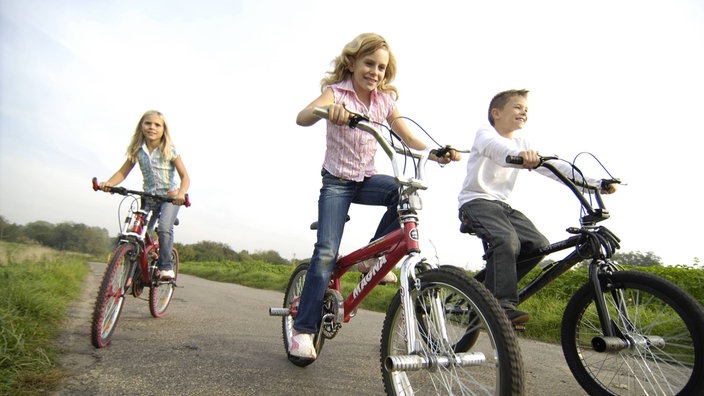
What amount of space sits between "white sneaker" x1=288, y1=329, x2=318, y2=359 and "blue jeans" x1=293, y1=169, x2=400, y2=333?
6 centimetres

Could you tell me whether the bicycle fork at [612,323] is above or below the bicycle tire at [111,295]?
above

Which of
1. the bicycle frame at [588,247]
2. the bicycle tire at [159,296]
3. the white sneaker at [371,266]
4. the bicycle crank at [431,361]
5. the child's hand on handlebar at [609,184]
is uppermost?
the child's hand on handlebar at [609,184]

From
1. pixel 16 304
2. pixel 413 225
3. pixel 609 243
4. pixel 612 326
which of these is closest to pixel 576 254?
pixel 609 243

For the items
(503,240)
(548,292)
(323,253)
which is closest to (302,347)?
(323,253)

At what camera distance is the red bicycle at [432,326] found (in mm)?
1673

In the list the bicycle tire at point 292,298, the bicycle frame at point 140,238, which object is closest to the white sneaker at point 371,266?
the bicycle tire at point 292,298

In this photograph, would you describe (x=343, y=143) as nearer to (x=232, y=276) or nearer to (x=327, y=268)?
(x=327, y=268)

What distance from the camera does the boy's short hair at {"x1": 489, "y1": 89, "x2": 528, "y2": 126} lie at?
3377 millimetres

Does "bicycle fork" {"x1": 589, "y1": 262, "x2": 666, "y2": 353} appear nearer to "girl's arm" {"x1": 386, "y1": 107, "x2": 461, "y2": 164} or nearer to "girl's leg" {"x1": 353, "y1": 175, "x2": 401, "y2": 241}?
"girl's leg" {"x1": 353, "y1": 175, "x2": 401, "y2": 241}

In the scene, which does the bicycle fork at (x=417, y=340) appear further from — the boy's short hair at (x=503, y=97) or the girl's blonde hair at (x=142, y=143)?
the girl's blonde hair at (x=142, y=143)

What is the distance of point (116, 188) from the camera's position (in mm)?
4070

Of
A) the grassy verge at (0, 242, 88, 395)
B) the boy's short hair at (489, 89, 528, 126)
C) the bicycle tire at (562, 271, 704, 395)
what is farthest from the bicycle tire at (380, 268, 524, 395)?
the boy's short hair at (489, 89, 528, 126)

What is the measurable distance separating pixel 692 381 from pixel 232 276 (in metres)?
12.7

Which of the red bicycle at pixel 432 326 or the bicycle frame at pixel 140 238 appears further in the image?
the bicycle frame at pixel 140 238
